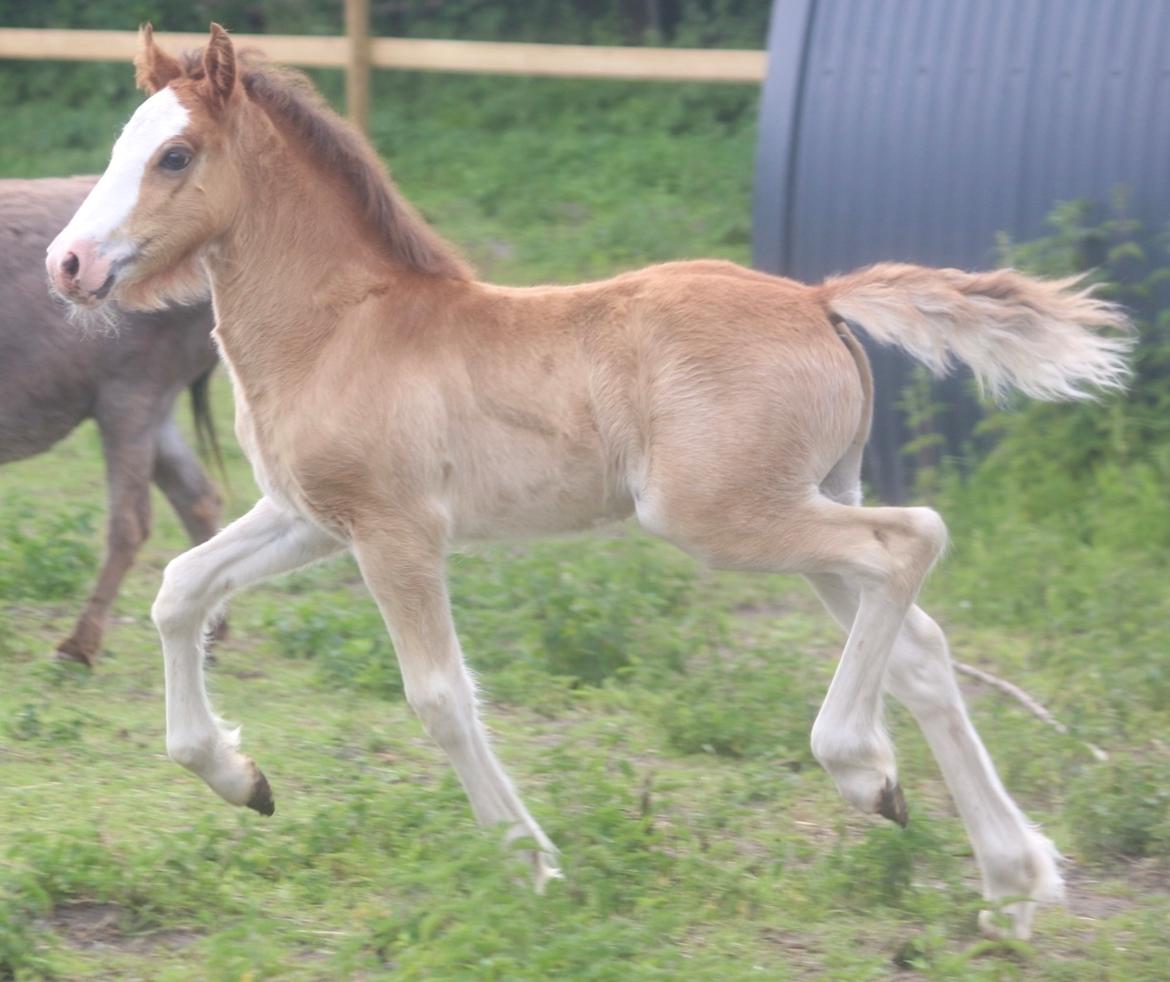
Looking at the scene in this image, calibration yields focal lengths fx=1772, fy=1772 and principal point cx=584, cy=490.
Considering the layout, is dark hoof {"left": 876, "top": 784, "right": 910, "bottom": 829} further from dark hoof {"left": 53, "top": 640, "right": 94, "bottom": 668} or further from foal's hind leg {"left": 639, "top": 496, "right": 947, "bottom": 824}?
dark hoof {"left": 53, "top": 640, "right": 94, "bottom": 668}

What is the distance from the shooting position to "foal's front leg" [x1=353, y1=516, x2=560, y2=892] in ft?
13.5

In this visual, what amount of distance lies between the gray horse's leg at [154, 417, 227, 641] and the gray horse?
17 centimetres

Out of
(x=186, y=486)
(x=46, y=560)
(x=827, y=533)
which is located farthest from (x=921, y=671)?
(x=46, y=560)

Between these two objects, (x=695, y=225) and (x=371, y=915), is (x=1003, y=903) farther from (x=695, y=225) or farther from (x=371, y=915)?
(x=695, y=225)

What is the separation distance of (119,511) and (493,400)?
224 centimetres

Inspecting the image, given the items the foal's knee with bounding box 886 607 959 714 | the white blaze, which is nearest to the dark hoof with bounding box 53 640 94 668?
the white blaze

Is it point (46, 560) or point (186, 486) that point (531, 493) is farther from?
point (46, 560)

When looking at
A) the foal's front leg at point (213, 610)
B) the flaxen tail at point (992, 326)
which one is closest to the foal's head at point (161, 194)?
the foal's front leg at point (213, 610)

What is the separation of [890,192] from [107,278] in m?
4.99

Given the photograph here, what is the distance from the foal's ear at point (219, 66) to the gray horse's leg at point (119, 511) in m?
2.01

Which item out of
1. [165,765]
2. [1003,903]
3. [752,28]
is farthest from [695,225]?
[1003,903]

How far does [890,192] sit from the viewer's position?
27.0 ft

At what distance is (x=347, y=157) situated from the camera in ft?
14.5

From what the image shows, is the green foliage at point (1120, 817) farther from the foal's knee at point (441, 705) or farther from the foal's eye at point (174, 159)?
the foal's eye at point (174, 159)
